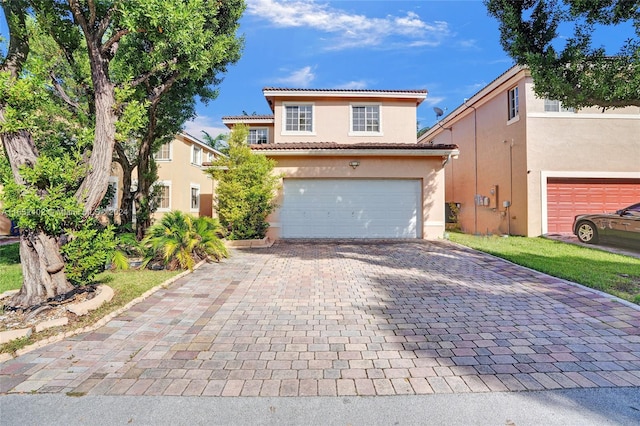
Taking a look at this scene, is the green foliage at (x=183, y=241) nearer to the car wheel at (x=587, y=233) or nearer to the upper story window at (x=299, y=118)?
the upper story window at (x=299, y=118)

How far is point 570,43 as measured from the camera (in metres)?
6.41

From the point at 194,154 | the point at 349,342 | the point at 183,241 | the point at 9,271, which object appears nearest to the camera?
the point at 349,342

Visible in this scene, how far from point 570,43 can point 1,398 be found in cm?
977

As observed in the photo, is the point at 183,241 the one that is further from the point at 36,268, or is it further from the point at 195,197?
the point at 195,197

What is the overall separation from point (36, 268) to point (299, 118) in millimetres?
11897

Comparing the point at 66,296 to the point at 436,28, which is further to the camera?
the point at 436,28

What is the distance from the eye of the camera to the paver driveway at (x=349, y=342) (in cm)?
Result: 280

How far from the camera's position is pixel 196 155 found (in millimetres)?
20938

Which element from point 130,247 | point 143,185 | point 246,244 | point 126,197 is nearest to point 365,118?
point 246,244

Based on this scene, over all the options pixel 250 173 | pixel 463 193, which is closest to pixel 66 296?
pixel 250 173

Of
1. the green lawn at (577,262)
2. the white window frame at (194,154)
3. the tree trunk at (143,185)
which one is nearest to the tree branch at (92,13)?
the tree trunk at (143,185)

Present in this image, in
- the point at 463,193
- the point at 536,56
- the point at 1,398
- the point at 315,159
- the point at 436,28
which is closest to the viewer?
the point at 1,398

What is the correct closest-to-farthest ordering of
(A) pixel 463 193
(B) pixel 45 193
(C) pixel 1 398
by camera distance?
(C) pixel 1 398, (B) pixel 45 193, (A) pixel 463 193

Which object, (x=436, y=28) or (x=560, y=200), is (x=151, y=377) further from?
(x=560, y=200)
